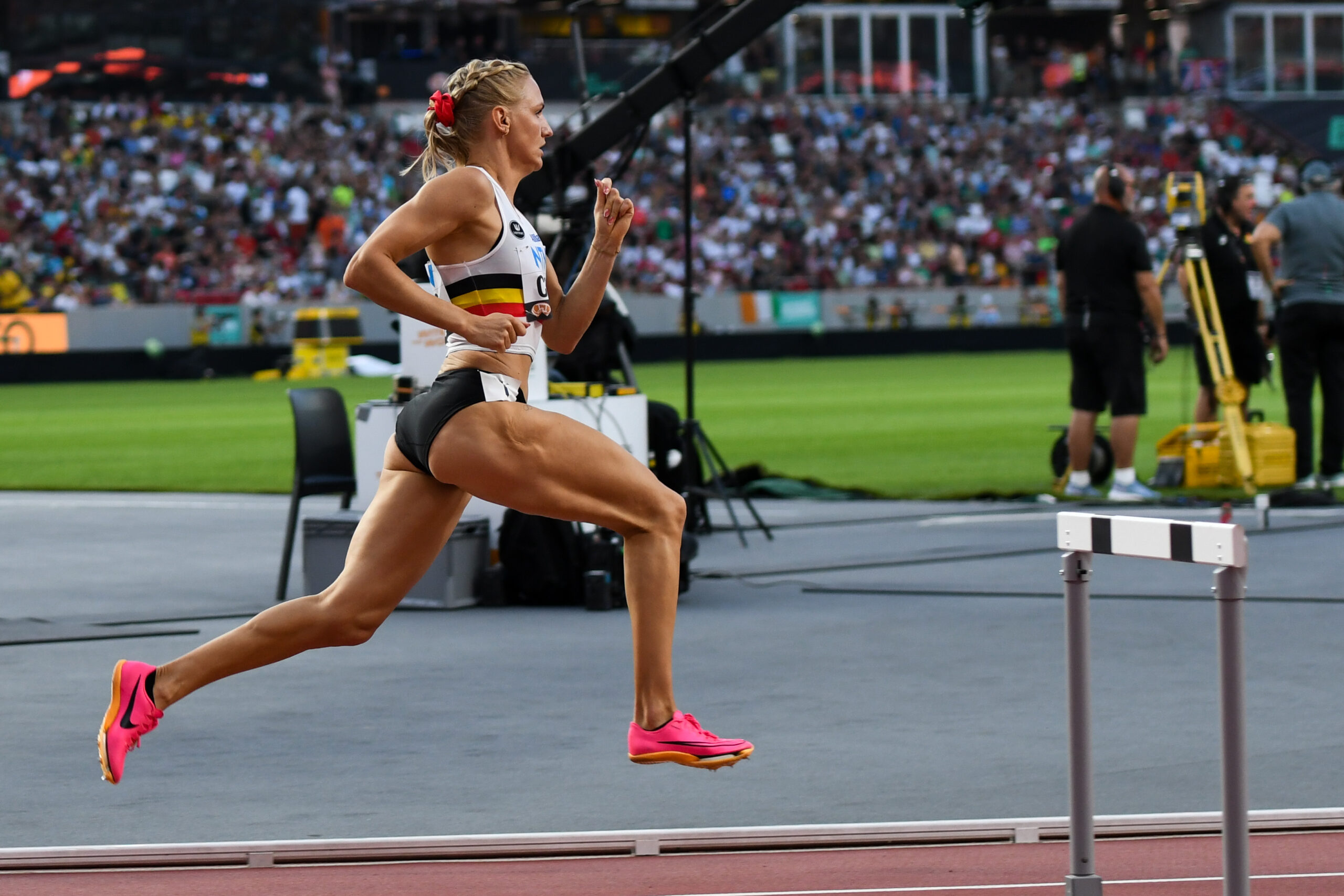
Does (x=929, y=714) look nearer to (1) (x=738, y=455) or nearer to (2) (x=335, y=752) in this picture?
(2) (x=335, y=752)

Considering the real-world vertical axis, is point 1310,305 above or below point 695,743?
above

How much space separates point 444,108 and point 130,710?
1.71 metres

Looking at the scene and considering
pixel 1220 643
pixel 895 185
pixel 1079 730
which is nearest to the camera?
pixel 1220 643

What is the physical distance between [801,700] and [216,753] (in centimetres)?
205

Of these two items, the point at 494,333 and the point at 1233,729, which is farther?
the point at 494,333

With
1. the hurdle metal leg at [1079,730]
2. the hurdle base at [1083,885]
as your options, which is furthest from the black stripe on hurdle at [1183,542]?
the hurdle base at [1083,885]

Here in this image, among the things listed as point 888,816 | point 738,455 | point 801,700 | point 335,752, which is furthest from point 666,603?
point 738,455

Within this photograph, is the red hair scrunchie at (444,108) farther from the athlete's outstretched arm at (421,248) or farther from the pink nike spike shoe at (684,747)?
the pink nike spike shoe at (684,747)

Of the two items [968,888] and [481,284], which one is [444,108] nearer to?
[481,284]

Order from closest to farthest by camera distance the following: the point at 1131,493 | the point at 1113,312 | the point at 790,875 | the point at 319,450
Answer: the point at 790,875 → the point at 319,450 → the point at 1113,312 → the point at 1131,493

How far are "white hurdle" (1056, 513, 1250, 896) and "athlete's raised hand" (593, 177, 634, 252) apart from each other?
1.53 m

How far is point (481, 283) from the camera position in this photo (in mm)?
4543

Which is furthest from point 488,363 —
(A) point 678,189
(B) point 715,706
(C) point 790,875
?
(A) point 678,189

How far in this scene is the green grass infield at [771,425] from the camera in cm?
1617
